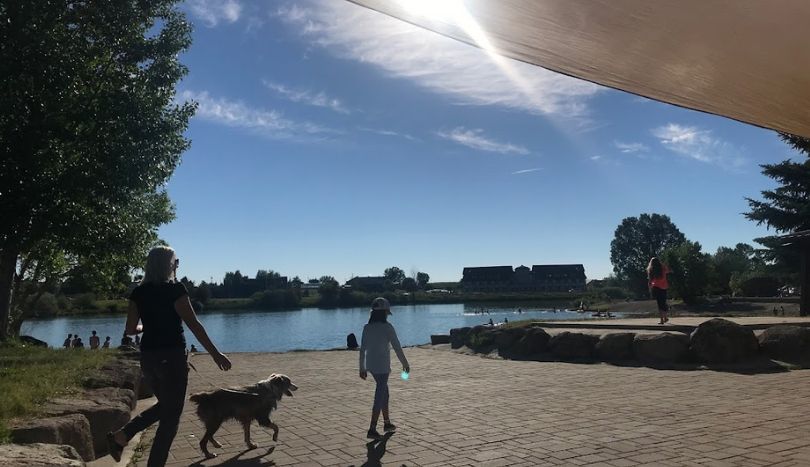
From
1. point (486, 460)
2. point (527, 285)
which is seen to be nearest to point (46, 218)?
point (486, 460)

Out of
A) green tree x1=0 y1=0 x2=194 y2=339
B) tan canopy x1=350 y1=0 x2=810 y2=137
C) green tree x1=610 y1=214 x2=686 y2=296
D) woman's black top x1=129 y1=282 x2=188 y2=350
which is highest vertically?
green tree x1=610 y1=214 x2=686 y2=296

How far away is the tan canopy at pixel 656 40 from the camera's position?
7.89 feet

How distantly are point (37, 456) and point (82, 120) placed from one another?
11.6 meters

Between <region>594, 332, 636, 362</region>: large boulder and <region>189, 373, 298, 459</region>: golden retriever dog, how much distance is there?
28.3 ft

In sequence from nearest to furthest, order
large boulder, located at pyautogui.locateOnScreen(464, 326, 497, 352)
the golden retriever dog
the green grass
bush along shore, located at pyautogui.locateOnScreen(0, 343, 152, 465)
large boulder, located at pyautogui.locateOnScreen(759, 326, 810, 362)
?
bush along shore, located at pyautogui.locateOnScreen(0, 343, 152, 465) < the green grass < the golden retriever dog < large boulder, located at pyautogui.locateOnScreen(759, 326, 810, 362) < large boulder, located at pyautogui.locateOnScreen(464, 326, 497, 352)

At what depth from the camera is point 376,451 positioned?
20.1 feet

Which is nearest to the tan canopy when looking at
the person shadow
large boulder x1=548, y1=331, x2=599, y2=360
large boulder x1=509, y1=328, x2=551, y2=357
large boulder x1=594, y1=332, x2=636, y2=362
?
the person shadow

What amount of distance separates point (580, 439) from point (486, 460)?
1297 mm

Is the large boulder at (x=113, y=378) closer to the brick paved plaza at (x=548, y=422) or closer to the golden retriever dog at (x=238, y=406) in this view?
the brick paved plaza at (x=548, y=422)

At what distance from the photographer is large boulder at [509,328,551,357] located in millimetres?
14703

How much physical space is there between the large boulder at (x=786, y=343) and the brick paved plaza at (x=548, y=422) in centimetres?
78

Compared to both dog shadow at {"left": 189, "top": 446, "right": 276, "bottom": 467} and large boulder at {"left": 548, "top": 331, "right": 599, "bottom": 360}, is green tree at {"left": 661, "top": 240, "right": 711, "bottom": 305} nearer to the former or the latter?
large boulder at {"left": 548, "top": 331, "right": 599, "bottom": 360}

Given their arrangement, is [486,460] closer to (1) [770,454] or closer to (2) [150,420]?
(1) [770,454]

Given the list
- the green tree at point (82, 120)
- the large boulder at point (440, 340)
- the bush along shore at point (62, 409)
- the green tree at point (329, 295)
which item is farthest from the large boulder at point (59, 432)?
the green tree at point (329, 295)
